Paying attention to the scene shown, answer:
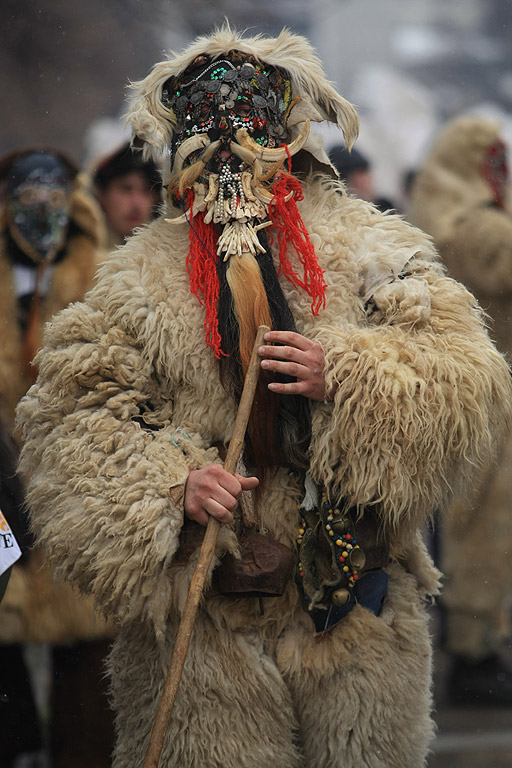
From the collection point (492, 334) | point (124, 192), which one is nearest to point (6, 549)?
point (124, 192)

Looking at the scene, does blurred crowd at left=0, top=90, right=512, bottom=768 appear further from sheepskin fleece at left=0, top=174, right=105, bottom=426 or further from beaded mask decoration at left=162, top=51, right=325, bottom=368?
beaded mask decoration at left=162, top=51, right=325, bottom=368

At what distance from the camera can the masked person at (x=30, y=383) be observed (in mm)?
3564

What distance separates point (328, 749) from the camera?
2438 mm

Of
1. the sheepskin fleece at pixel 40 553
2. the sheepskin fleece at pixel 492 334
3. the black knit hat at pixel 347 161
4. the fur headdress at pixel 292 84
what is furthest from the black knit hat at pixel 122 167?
the fur headdress at pixel 292 84

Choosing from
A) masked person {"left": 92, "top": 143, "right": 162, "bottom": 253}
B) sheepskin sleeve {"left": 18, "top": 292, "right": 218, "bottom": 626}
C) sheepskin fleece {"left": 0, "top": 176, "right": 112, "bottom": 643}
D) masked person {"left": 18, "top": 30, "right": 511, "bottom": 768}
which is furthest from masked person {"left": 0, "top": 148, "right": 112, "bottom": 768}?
masked person {"left": 18, "top": 30, "right": 511, "bottom": 768}

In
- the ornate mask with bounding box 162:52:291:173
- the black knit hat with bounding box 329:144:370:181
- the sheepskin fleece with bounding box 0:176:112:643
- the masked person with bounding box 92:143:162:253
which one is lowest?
the sheepskin fleece with bounding box 0:176:112:643

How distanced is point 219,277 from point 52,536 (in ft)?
2.72

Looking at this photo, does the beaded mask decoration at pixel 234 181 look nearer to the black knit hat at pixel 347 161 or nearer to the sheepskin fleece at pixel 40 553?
the sheepskin fleece at pixel 40 553

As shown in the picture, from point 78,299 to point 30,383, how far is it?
462 mm

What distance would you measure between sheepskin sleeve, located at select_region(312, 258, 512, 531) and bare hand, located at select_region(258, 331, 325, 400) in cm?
3

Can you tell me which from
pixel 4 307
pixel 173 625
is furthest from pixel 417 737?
pixel 4 307

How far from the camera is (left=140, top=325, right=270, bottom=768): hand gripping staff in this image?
2201 mm

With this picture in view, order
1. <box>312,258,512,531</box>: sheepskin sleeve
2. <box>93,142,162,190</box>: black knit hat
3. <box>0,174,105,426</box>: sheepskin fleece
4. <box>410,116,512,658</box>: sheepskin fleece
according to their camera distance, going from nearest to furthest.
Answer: <box>312,258,512,531</box>: sheepskin sleeve → <box>0,174,105,426</box>: sheepskin fleece → <box>410,116,512,658</box>: sheepskin fleece → <box>93,142,162,190</box>: black knit hat

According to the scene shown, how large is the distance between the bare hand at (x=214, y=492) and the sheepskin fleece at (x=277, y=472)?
0.05 m
